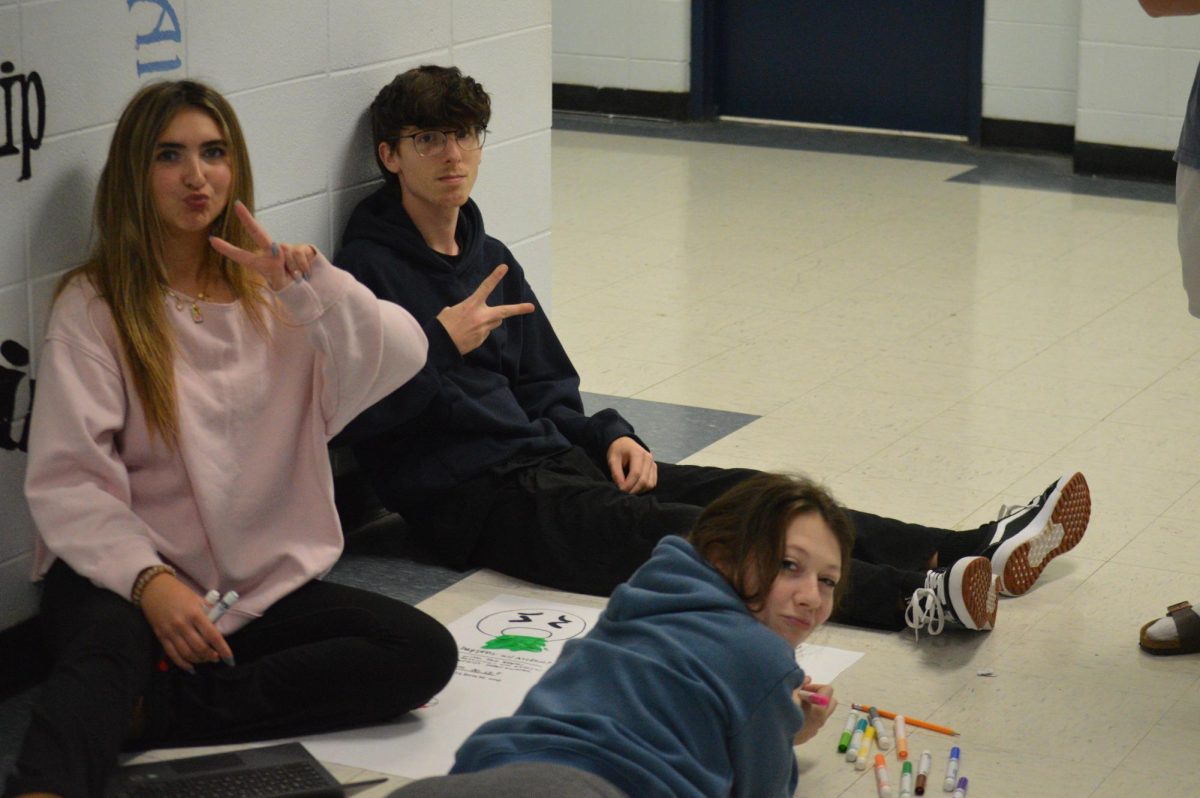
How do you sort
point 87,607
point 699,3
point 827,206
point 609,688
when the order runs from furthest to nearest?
point 699,3 < point 827,206 < point 87,607 < point 609,688

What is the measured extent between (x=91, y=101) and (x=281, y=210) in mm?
513

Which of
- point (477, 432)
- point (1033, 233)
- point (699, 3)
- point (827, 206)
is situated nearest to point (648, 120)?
point (699, 3)

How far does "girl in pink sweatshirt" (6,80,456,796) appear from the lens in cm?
251

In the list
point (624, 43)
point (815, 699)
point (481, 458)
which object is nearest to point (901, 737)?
point (815, 699)

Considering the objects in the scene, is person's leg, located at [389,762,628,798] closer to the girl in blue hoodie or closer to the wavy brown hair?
the girl in blue hoodie

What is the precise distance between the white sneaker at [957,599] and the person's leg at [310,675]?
0.82 metres

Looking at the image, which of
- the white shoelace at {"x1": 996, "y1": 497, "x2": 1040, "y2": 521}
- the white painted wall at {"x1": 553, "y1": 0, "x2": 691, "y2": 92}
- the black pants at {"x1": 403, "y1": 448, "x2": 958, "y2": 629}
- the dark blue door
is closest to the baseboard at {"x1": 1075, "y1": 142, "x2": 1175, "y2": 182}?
the dark blue door

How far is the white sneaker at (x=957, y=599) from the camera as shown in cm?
293

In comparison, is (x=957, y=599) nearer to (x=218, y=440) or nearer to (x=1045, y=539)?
(x=1045, y=539)

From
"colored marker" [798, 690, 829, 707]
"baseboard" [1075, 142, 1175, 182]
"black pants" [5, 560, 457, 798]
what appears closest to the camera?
"colored marker" [798, 690, 829, 707]

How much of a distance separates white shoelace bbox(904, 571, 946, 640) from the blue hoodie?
2.91ft

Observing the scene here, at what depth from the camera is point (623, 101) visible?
326 inches

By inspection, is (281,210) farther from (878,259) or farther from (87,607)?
(878,259)

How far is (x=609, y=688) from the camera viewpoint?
2021mm
